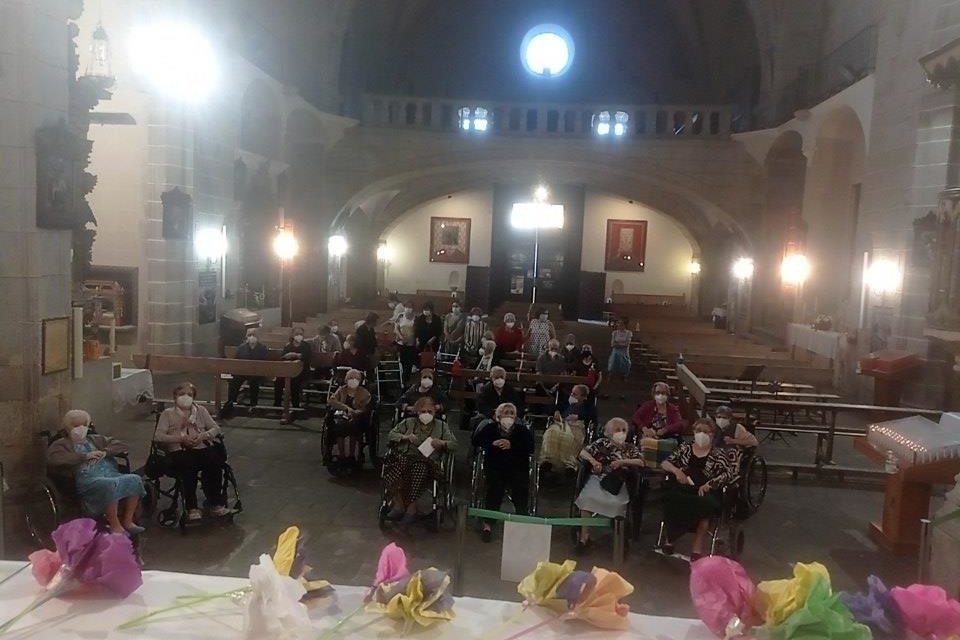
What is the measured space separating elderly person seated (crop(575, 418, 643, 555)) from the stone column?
4387mm

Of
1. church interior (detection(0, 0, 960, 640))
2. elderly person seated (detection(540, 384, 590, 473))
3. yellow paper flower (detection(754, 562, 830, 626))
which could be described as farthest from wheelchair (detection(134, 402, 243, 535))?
yellow paper flower (detection(754, 562, 830, 626))

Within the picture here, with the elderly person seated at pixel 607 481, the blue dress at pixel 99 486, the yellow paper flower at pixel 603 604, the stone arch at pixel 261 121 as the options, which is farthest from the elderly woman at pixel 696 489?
the stone arch at pixel 261 121

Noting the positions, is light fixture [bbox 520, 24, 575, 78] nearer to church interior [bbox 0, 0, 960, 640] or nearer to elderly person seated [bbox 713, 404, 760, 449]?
church interior [bbox 0, 0, 960, 640]

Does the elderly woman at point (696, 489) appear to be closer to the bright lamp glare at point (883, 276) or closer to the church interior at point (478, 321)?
the church interior at point (478, 321)

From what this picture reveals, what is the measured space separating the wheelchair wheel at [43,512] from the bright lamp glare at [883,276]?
11508 millimetres

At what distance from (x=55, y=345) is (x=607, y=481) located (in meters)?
4.87

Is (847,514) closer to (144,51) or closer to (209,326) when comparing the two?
(209,326)

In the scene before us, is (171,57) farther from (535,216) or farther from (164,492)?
(535,216)

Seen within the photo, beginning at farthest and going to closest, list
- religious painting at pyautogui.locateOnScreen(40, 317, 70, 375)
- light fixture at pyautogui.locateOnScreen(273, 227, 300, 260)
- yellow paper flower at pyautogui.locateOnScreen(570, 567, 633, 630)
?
light fixture at pyautogui.locateOnScreen(273, 227, 300, 260) → religious painting at pyautogui.locateOnScreen(40, 317, 70, 375) → yellow paper flower at pyautogui.locateOnScreen(570, 567, 633, 630)

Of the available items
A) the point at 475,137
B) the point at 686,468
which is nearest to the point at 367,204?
the point at 475,137

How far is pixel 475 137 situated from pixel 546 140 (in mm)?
1794

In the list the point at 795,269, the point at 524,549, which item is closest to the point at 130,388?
the point at 524,549

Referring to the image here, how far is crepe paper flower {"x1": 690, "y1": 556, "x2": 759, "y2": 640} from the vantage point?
254cm

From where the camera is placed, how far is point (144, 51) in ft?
39.5
